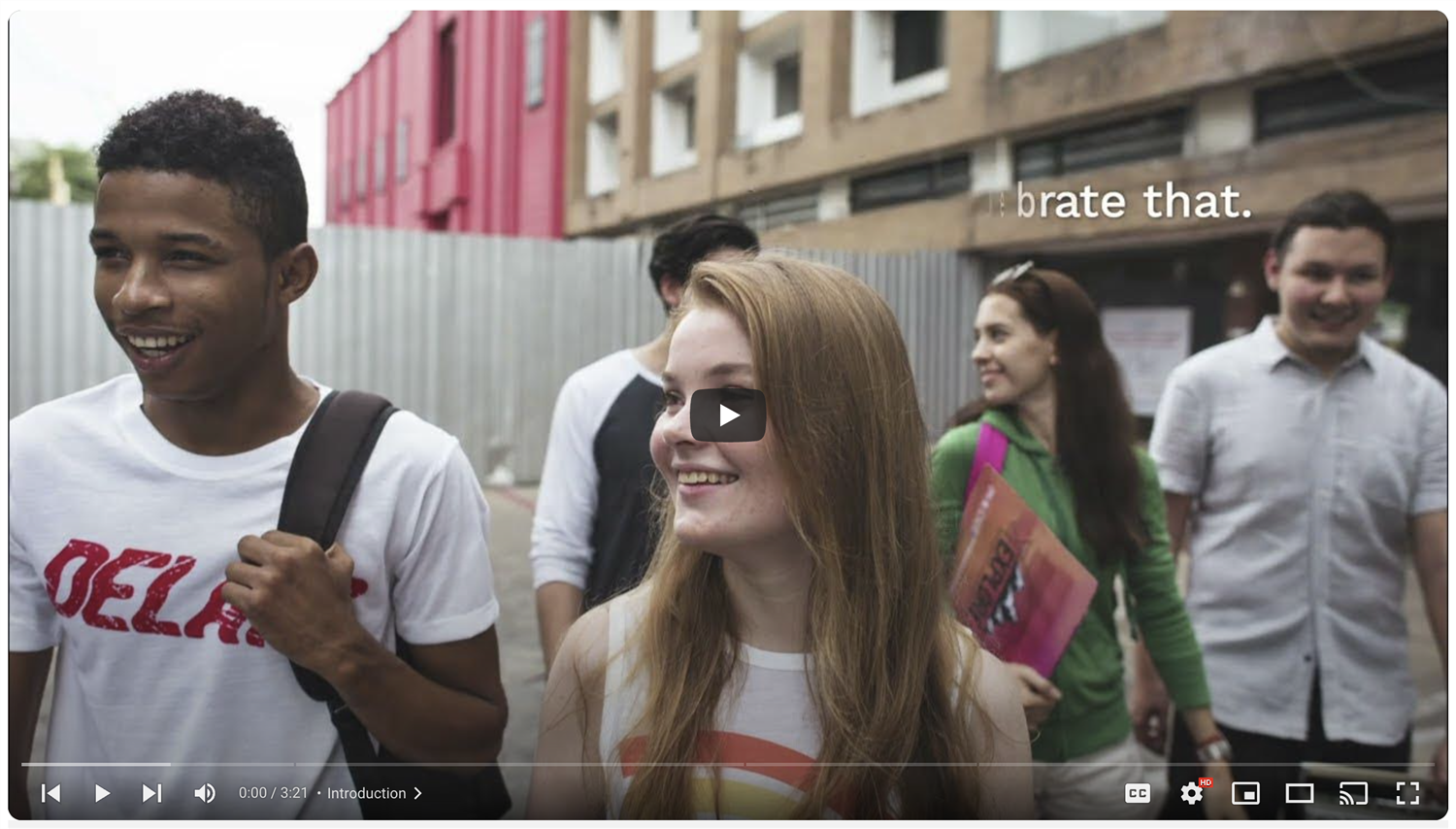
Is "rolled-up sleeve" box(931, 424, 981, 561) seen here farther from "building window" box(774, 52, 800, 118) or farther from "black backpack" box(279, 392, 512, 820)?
"black backpack" box(279, 392, 512, 820)

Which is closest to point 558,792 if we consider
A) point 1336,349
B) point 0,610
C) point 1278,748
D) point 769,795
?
point 769,795

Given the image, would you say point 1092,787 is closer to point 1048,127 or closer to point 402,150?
point 1048,127

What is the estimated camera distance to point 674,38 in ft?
4.64

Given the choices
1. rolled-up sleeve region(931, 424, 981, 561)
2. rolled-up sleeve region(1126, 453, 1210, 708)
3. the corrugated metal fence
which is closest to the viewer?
the corrugated metal fence

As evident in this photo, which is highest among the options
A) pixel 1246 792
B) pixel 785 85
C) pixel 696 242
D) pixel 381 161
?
pixel 785 85

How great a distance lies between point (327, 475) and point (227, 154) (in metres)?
0.36

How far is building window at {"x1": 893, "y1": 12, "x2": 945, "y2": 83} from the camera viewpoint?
1398 millimetres

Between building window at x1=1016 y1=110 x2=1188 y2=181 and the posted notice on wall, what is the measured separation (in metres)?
0.21

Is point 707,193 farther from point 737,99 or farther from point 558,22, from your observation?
point 558,22

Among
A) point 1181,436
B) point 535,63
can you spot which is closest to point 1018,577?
point 1181,436

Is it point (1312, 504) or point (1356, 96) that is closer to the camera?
point (1356, 96)

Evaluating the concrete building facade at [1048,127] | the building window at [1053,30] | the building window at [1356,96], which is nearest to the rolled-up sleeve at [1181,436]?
the concrete building facade at [1048,127]

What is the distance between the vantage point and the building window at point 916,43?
55.1 inches
